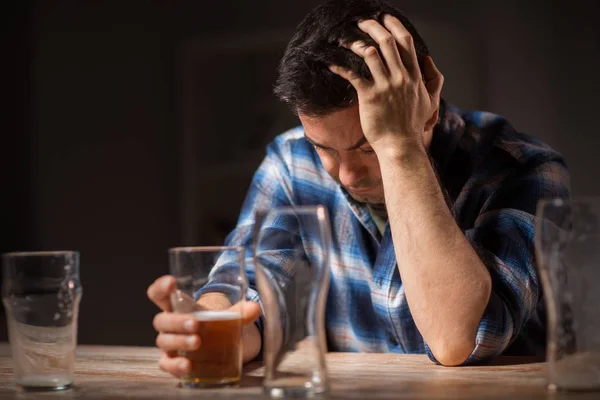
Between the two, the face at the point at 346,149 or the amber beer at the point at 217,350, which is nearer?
the amber beer at the point at 217,350

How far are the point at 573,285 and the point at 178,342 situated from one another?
450mm

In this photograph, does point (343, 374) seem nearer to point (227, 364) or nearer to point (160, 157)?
point (227, 364)

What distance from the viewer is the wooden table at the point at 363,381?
918 millimetres

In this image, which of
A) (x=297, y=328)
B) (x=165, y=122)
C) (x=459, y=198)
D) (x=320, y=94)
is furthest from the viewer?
(x=165, y=122)

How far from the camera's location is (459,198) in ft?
5.29

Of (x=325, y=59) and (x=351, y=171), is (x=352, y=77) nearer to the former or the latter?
(x=325, y=59)

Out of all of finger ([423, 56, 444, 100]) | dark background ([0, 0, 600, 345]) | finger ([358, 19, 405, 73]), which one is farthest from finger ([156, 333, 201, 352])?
dark background ([0, 0, 600, 345])

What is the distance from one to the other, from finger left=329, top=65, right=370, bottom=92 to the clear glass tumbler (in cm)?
60

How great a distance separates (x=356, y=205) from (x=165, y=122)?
1.70 meters

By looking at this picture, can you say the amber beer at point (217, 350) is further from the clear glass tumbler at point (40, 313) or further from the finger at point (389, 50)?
the finger at point (389, 50)

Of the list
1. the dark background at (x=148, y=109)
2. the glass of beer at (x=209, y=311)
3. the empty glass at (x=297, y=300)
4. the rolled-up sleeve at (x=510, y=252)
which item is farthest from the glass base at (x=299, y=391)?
the dark background at (x=148, y=109)

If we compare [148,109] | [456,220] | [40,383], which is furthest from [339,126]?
[148,109]

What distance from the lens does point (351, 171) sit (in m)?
1.50

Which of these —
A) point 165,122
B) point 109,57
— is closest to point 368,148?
point 165,122
